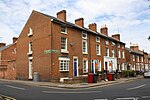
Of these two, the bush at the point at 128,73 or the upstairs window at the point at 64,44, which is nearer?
the upstairs window at the point at 64,44

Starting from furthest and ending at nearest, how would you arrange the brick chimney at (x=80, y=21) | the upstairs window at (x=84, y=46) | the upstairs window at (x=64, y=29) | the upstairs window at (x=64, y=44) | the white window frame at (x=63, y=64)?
the brick chimney at (x=80, y=21) → the upstairs window at (x=84, y=46) → the upstairs window at (x=64, y=29) → the upstairs window at (x=64, y=44) → the white window frame at (x=63, y=64)

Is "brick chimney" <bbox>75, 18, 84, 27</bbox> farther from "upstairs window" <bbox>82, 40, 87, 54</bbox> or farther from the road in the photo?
the road

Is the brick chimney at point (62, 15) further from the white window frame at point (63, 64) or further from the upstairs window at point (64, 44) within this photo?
Answer: the white window frame at point (63, 64)

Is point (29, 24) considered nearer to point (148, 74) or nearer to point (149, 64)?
point (148, 74)

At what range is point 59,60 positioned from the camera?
26.5m

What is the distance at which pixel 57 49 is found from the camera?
2650 cm

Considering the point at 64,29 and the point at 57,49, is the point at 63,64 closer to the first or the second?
the point at 57,49

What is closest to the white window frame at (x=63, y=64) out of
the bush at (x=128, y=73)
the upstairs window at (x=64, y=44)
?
the upstairs window at (x=64, y=44)

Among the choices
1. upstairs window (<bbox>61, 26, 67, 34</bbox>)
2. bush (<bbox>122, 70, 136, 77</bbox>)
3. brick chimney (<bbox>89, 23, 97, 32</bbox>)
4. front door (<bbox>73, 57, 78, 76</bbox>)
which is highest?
brick chimney (<bbox>89, 23, 97, 32</bbox>)

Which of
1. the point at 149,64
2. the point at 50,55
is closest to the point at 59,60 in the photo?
the point at 50,55

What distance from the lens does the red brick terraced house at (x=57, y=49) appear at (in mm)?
26419

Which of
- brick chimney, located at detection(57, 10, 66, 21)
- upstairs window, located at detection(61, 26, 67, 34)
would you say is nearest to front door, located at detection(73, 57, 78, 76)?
upstairs window, located at detection(61, 26, 67, 34)

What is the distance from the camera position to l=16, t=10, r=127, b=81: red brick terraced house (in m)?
26.4

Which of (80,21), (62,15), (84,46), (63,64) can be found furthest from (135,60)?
(63,64)
